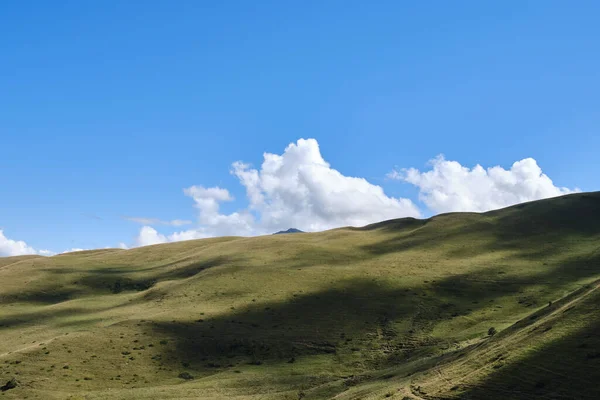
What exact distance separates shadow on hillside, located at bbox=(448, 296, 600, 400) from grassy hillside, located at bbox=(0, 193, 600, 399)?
12 cm

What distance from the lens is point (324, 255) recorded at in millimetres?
127562

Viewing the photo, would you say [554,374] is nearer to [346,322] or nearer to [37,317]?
[346,322]

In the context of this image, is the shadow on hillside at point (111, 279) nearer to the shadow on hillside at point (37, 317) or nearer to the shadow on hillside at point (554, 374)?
the shadow on hillside at point (37, 317)

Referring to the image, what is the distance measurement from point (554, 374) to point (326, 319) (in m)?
50.4

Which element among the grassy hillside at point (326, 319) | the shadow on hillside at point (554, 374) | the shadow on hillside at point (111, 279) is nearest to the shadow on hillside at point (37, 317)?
the grassy hillside at point (326, 319)

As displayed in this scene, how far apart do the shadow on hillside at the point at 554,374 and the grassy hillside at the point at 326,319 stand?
0.12 meters

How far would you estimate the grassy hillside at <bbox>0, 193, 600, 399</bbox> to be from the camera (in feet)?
134

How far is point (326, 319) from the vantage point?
82.2 m

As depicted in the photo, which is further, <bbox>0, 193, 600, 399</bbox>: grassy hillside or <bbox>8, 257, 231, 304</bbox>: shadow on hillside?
<bbox>8, 257, 231, 304</bbox>: shadow on hillside

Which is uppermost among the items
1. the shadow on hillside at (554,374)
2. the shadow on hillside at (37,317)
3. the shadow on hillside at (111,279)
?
the shadow on hillside at (111,279)

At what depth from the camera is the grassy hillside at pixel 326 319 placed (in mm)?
40844

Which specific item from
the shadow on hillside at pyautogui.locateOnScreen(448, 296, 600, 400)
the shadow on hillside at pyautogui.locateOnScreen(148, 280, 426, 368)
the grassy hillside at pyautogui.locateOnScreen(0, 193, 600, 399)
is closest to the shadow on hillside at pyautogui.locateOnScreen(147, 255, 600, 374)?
the shadow on hillside at pyautogui.locateOnScreen(148, 280, 426, 368)

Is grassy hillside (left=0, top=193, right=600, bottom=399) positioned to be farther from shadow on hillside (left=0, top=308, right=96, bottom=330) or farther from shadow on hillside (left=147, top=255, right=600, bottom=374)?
shadow on hillside (left=0, top=308, right=96, bottom=330)

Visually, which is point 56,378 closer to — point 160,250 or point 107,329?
point 107,329
